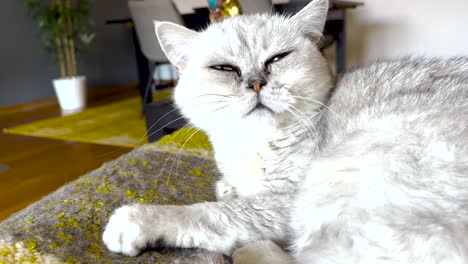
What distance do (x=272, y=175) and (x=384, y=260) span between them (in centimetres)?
49

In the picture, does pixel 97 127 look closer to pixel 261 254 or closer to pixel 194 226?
pixel 194 226

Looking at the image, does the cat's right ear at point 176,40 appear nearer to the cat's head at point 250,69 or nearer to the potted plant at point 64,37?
the cat's head at point 250,69

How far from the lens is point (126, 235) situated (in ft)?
3.20

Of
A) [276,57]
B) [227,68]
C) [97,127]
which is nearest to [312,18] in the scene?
[276,57]

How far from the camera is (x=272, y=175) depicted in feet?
3.84

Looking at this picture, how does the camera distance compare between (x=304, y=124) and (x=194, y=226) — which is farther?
(x=304, y=124)

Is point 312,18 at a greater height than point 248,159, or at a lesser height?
greater

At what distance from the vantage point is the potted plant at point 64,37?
4383 millimetres

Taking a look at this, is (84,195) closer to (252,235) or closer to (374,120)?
(252,235)

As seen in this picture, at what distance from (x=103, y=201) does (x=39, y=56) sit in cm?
422

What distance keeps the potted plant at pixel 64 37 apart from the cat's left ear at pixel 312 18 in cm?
380

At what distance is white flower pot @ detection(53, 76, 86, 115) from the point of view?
15.0 feet

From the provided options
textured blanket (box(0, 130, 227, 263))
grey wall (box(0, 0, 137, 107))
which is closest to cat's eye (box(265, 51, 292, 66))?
textured blanket (box(0, 130, 227, 263))

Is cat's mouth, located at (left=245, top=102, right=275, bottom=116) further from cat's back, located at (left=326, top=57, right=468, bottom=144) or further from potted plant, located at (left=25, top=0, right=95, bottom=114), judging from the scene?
potted plant, located at (left=25, top=0, right=95, bottom=114)
